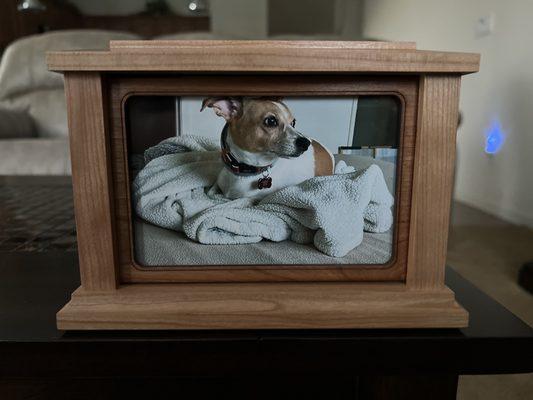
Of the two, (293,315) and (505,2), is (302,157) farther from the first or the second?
(505,2)

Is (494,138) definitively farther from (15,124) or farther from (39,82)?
(39,82)

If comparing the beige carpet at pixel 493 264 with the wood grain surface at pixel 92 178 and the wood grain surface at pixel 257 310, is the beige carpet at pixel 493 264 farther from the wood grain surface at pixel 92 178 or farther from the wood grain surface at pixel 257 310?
the wood grain surface at pixel 92 178

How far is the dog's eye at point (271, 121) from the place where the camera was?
43 centimetres

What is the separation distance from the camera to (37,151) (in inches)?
71.7

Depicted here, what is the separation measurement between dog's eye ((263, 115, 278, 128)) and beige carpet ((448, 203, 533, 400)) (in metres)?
0.67

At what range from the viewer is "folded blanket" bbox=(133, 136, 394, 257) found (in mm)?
447

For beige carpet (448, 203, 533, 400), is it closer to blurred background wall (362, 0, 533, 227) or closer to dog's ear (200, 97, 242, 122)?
blurred background wall (362, 0, 533, 227)

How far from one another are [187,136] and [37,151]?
1.65 meters

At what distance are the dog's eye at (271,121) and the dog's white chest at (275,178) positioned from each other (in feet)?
0.12

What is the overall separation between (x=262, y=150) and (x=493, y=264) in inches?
47.3

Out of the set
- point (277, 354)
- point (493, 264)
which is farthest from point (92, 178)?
point (493, 264)

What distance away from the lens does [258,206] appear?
17.9 inches

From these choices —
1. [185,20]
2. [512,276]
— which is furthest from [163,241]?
[185,20]

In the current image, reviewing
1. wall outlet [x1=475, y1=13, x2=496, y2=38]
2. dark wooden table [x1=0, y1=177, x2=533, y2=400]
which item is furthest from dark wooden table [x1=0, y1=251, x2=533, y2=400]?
wall outlet [x1=475, y1=13, x2=496, y2=38]
